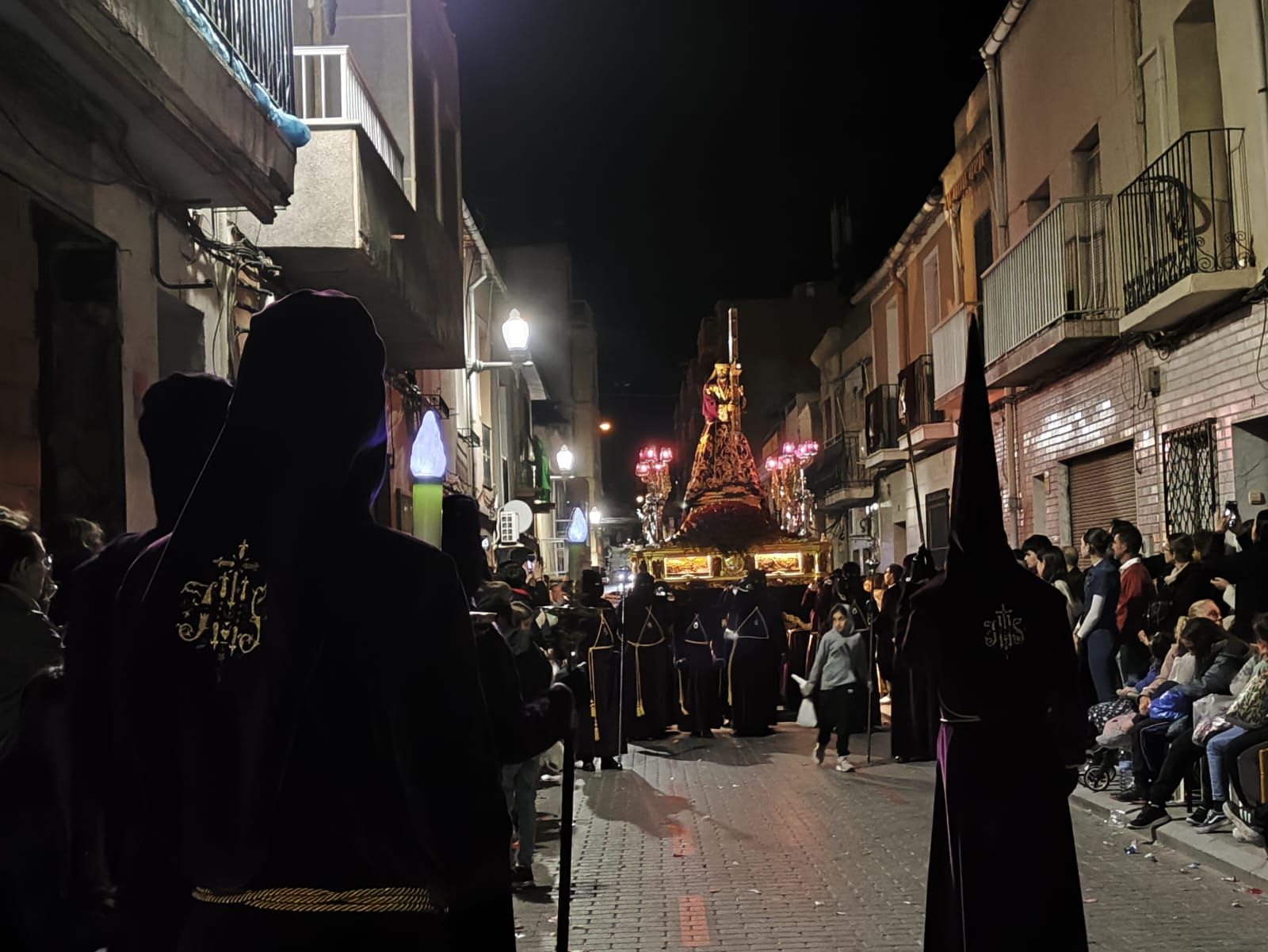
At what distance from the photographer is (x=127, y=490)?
918 cm

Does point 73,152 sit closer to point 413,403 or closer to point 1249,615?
point 1249,615

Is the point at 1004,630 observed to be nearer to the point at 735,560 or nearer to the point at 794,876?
the point at 794,876

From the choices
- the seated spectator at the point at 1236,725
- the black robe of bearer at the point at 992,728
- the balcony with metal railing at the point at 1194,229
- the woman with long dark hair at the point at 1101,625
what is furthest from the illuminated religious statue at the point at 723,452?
the black robe of bearer at the point at 992,728

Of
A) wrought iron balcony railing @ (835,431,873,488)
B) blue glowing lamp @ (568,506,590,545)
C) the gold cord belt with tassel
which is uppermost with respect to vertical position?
wrought iron balcony railing @ (835,431,873,488)

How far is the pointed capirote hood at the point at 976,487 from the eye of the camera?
17.7 ft

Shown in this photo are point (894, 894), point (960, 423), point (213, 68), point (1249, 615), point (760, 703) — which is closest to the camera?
point (960, 423)

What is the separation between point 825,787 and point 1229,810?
4295mm

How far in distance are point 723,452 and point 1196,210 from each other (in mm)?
12040

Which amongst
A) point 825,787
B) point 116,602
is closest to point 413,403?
point 825,787

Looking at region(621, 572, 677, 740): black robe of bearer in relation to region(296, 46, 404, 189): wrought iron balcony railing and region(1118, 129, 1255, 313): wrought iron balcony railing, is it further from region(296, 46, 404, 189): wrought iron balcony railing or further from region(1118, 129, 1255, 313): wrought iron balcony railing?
region(1118, 129, 1255, 313): wrought iron balcony railing

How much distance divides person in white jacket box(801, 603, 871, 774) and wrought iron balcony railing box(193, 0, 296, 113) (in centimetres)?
772

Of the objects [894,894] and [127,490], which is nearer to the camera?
[894,894]

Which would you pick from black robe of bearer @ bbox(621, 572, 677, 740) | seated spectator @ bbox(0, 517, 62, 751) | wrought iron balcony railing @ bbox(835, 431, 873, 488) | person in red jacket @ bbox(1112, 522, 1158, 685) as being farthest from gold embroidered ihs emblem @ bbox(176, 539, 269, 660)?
wrought iron balcony railing @ bbox(835, 431, 873, 488)

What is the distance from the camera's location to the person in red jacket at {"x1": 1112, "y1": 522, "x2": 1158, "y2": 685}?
11.6m
